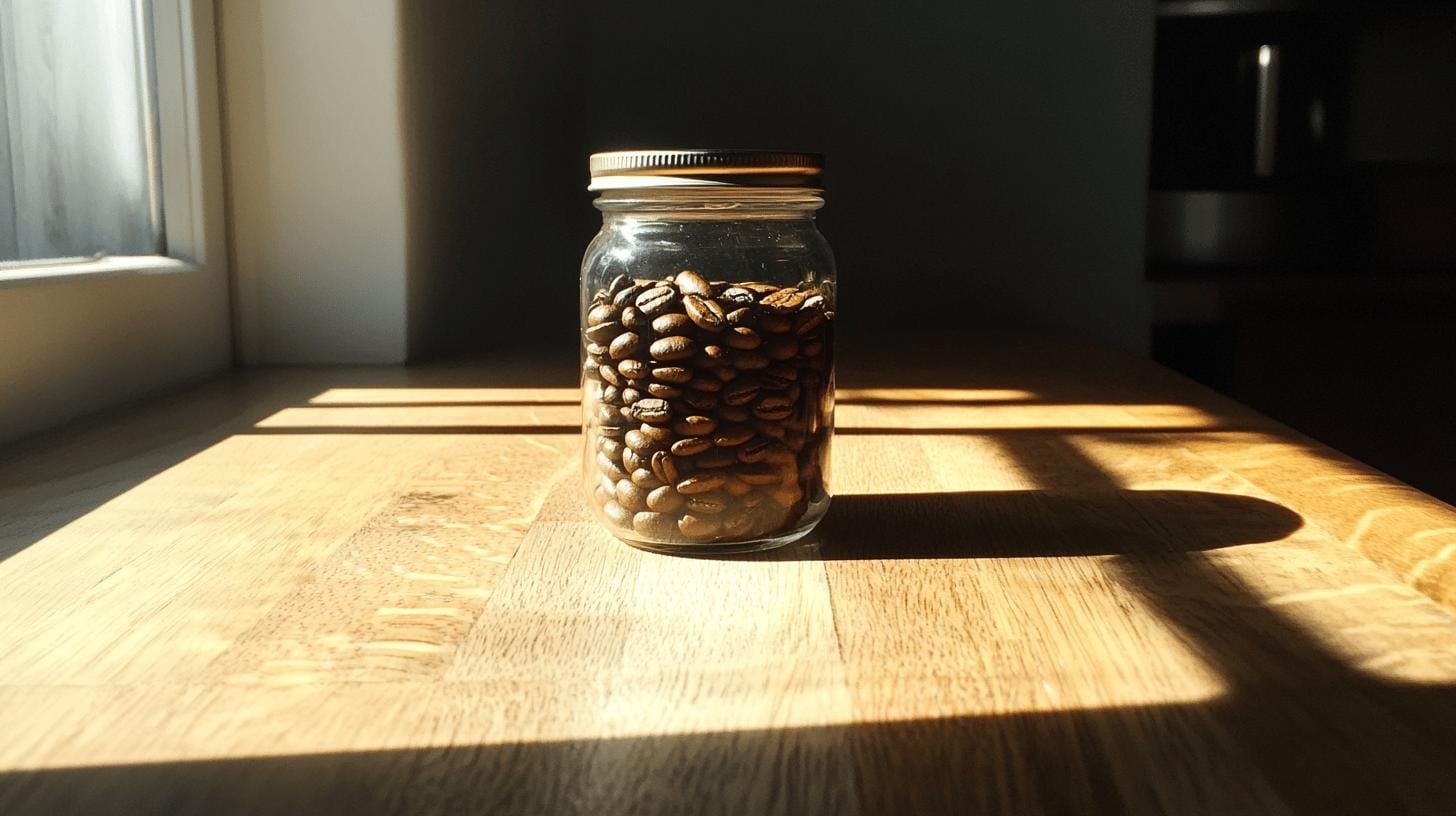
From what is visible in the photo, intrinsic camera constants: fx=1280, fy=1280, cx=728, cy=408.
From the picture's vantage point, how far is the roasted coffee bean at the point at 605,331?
26.3 inches

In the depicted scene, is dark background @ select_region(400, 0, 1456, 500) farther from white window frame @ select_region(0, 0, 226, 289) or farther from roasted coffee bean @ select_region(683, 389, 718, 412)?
roasted coffee bean @ select_region(683, 389, 718, 412)

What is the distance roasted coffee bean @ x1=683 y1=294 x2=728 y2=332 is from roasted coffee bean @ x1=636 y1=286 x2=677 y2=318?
0.04 feet

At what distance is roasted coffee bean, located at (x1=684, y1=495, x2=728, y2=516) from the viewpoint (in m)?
0.65

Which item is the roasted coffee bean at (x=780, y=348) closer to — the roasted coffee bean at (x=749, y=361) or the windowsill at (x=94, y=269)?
the roasted coffee bean at (x=749, y=361)

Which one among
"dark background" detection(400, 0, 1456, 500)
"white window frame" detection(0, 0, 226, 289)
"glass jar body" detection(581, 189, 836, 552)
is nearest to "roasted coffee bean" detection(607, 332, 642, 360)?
"glass jar body" detection(581, 189, 836, 552)

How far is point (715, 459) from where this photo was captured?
0.65 m

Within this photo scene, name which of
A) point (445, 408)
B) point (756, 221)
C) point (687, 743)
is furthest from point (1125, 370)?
point (687, 743)

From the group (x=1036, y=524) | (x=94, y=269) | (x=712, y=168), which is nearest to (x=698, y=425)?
(x=712, y=168)

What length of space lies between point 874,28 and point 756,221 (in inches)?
62.9

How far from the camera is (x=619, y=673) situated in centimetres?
50

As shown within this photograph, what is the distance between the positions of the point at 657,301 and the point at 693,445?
76 mm

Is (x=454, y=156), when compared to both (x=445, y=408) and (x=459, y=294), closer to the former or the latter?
(x=459, y=294)

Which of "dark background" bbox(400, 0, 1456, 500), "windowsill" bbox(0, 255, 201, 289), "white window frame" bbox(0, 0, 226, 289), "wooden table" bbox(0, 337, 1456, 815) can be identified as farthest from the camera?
"dark background" bbox(400, 0, 1456, 500)

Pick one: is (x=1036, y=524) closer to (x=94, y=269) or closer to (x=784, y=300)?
(x=784, y=300)
